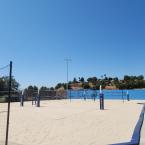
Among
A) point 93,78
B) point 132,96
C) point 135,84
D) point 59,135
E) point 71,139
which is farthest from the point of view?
point 93,78

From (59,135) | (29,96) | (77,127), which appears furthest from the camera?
(29,96)

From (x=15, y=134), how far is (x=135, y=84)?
90733 millimetres

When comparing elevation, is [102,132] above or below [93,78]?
below

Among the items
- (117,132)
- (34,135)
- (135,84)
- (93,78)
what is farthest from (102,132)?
(93,78)

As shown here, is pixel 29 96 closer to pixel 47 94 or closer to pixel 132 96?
pixel 47 94

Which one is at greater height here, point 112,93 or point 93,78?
point 93,78

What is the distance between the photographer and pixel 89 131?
39.9 ft

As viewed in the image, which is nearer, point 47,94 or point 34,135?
point 34,135

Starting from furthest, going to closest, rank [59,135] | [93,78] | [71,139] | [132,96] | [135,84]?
1. [93,78]
2. [135,84]
3. [132,96]
4. [59,135]
5. [71,139]

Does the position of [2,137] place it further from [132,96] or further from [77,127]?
[132,96]

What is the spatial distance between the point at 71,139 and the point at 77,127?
2872 millimetres

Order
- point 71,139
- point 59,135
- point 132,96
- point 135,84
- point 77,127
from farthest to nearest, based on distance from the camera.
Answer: point 135,84 < point 132,96 < point 77,127 < point 59,135 < point 71,139

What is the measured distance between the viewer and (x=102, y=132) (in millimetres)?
11758

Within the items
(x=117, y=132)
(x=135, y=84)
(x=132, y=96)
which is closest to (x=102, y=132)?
(x=117, y=132)
